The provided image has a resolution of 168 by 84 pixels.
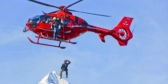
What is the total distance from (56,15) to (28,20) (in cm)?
284

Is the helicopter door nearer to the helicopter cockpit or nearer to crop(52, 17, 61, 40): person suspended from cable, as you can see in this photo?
the helicopter cockpit

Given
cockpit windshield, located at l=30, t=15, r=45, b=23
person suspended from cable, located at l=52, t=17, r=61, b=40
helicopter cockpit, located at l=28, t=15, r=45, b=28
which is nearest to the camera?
person suspended from cable, located at l=52, t=17, r=61, b=40

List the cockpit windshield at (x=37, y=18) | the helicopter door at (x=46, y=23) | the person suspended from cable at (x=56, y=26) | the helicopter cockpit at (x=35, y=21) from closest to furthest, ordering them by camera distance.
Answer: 1. the person suspended from cable at (x=56, y=26)
2. the helicopter door at (x=46, y=23)
3. the helicopter cockpit at (x=35, y=21)
4. the cockpit windshield at (x=37, y=18)

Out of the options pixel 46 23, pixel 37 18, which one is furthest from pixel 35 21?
pixel 46 23

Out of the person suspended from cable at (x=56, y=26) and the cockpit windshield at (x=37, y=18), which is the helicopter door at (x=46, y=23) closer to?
the cockpit windshield at (x=37, y=18)

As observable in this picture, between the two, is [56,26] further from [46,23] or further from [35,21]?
[35,21]

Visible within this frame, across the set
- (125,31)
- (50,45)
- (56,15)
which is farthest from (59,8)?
(125,31)

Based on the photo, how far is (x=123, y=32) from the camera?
187 feet

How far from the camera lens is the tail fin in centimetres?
5619

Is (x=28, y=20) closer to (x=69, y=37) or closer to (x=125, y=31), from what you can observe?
(x=69, y=37)

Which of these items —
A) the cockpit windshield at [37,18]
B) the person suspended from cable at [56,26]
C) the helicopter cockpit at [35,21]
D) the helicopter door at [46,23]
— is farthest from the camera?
the cockpit windshield at [37,18]

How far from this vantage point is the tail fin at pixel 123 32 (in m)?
56.2

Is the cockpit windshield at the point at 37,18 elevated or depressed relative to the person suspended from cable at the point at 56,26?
elevated

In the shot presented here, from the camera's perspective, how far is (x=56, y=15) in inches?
2029
